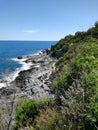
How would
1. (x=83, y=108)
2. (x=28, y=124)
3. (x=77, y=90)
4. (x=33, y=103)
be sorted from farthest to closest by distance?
(x=33, y=103) → (x=28, y=124) → (x=77, y=90) → (x=83, y=108)

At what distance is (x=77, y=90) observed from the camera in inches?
541

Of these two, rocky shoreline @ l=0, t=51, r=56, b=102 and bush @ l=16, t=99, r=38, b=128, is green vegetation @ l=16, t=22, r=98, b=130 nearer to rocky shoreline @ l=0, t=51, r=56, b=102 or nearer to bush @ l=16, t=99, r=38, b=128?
bush @ l=16, t=99, r=38, b=128

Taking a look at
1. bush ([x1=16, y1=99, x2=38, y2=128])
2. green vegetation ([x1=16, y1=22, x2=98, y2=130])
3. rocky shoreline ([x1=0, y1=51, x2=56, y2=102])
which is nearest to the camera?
green vegetation ([x1=16, y1=22, x2=98, y2=130])

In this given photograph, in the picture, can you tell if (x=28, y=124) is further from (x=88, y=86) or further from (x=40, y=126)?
(x=88, y=86)

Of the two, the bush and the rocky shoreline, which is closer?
the bush

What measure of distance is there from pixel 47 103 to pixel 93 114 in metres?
6.06

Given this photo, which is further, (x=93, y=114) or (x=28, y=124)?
(x=28, y=124)

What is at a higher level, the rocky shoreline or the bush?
the bush

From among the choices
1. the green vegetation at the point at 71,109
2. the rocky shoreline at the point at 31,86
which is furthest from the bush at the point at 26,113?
the rocky shoreline at the point at 31,86

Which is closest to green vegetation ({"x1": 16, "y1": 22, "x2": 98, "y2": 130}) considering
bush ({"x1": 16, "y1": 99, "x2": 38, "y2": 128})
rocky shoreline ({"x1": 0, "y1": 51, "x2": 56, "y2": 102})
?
bush ({"x1": 16, "y1": 99, "x2": 38, "y2": 128})

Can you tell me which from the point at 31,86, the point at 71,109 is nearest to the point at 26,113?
the point at 71,109

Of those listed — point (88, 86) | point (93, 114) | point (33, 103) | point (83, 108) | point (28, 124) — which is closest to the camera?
point (93, 114)

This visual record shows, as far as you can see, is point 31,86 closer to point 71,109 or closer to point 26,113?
point 26,113

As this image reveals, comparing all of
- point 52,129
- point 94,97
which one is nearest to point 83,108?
point 94,97
